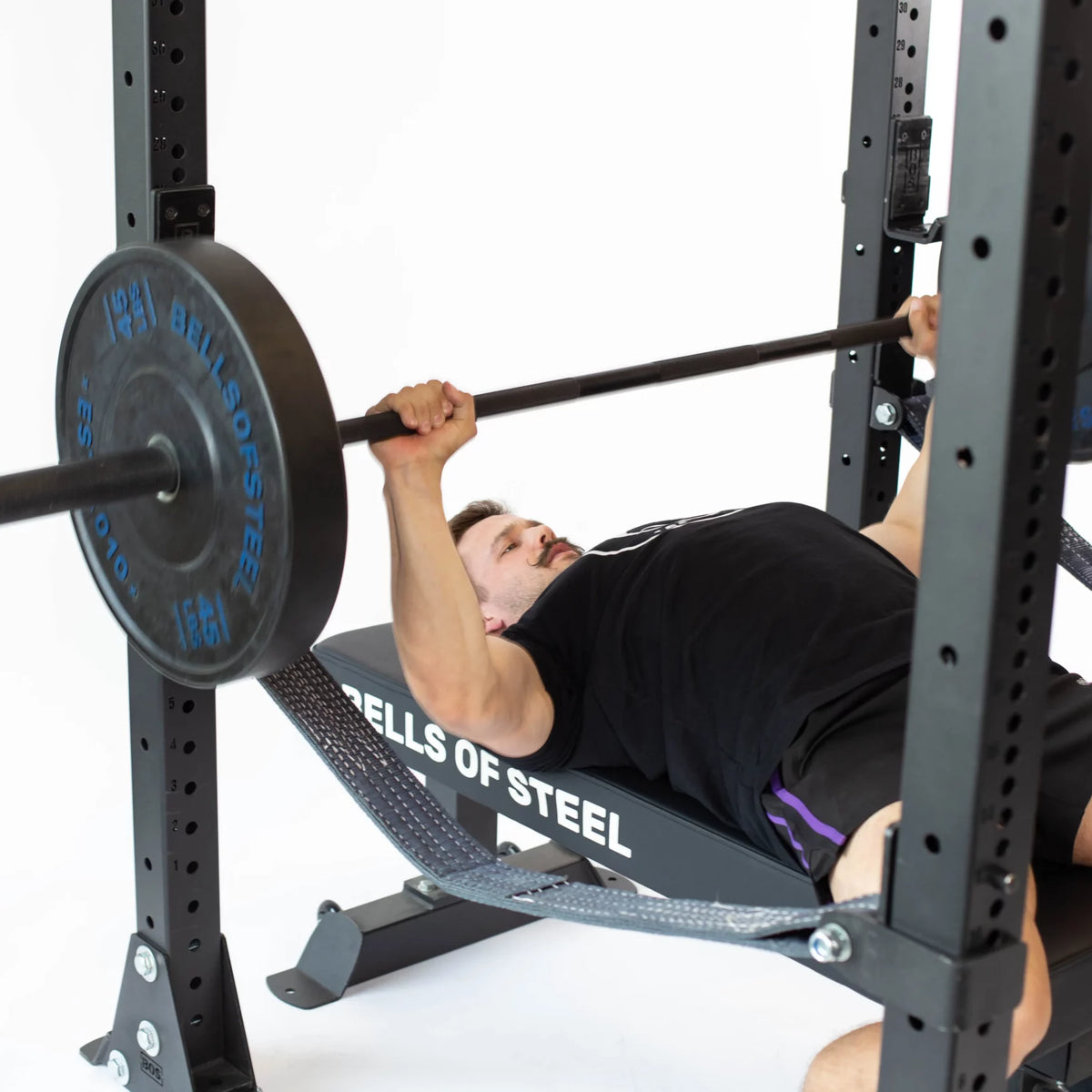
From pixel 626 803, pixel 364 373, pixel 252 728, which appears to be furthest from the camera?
pixel 364 373

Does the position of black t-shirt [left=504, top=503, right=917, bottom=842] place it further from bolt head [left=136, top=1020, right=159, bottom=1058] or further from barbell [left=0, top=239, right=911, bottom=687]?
bolt head [left=136, top=1020, right=159, bottom=1058]

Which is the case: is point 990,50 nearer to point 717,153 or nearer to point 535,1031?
point 535,1031

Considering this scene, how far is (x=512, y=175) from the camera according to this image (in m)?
4.56

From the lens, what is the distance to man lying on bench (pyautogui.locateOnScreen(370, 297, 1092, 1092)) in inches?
84.5

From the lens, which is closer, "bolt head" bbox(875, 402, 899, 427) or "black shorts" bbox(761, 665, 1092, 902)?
"black shorts" bbox(761, 665, 1092, 902)

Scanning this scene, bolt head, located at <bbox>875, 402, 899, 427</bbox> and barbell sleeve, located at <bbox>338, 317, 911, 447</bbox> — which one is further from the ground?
barbell sleeve, located at <bbox>338, 317, 911, 447</bbox>

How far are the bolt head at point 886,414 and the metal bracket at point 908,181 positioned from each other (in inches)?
10.9

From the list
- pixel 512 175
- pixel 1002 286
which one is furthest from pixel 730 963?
pixel 512 175

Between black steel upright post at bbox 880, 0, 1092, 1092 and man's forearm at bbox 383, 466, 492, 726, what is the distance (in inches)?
31.5

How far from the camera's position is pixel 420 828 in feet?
7.31

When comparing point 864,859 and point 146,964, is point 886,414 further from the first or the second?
point 146,964

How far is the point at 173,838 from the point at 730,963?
3.46 ft

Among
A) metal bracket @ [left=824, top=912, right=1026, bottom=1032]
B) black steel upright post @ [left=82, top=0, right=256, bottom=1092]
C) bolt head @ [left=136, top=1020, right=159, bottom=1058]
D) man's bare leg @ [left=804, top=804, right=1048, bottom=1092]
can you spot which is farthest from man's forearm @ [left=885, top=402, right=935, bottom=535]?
bolt head @ [left=136, top=1020, right=159, bottom=1058]

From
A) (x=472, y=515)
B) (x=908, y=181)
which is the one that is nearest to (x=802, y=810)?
(x=472, y=515)
